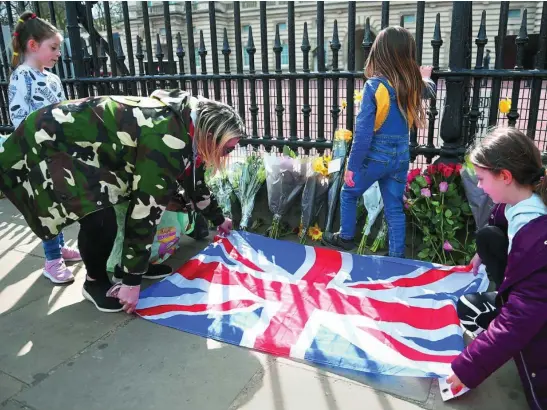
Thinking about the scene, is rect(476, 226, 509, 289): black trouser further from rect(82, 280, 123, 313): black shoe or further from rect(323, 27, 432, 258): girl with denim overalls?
rect(82, 280, 123, 313): black shoe

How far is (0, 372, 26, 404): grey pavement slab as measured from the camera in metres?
2.00

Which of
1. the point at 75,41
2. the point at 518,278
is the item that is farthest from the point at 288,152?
the point at 75,41

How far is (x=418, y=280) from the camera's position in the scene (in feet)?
9.32

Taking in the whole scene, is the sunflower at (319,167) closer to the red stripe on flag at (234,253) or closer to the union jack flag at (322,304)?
the union jack flag at (322,304)

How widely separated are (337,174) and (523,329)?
2.04 metres

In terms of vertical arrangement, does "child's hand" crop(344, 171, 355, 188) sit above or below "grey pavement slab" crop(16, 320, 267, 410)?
above

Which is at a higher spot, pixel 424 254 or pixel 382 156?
pixel 382 156

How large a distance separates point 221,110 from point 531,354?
177cm

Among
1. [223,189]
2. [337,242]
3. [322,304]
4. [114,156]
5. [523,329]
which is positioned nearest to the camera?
[523,329]

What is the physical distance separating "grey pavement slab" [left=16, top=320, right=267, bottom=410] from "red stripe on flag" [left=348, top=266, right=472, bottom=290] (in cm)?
92

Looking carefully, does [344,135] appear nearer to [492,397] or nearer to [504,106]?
[504,106]

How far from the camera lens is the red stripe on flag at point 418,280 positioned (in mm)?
2803

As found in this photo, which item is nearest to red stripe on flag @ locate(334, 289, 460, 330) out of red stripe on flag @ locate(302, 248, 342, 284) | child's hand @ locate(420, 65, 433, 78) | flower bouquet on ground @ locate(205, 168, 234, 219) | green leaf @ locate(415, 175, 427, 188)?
red stripe on flag @ locate(302, 248, 342, 284)

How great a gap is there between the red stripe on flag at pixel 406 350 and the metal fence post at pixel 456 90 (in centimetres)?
165
